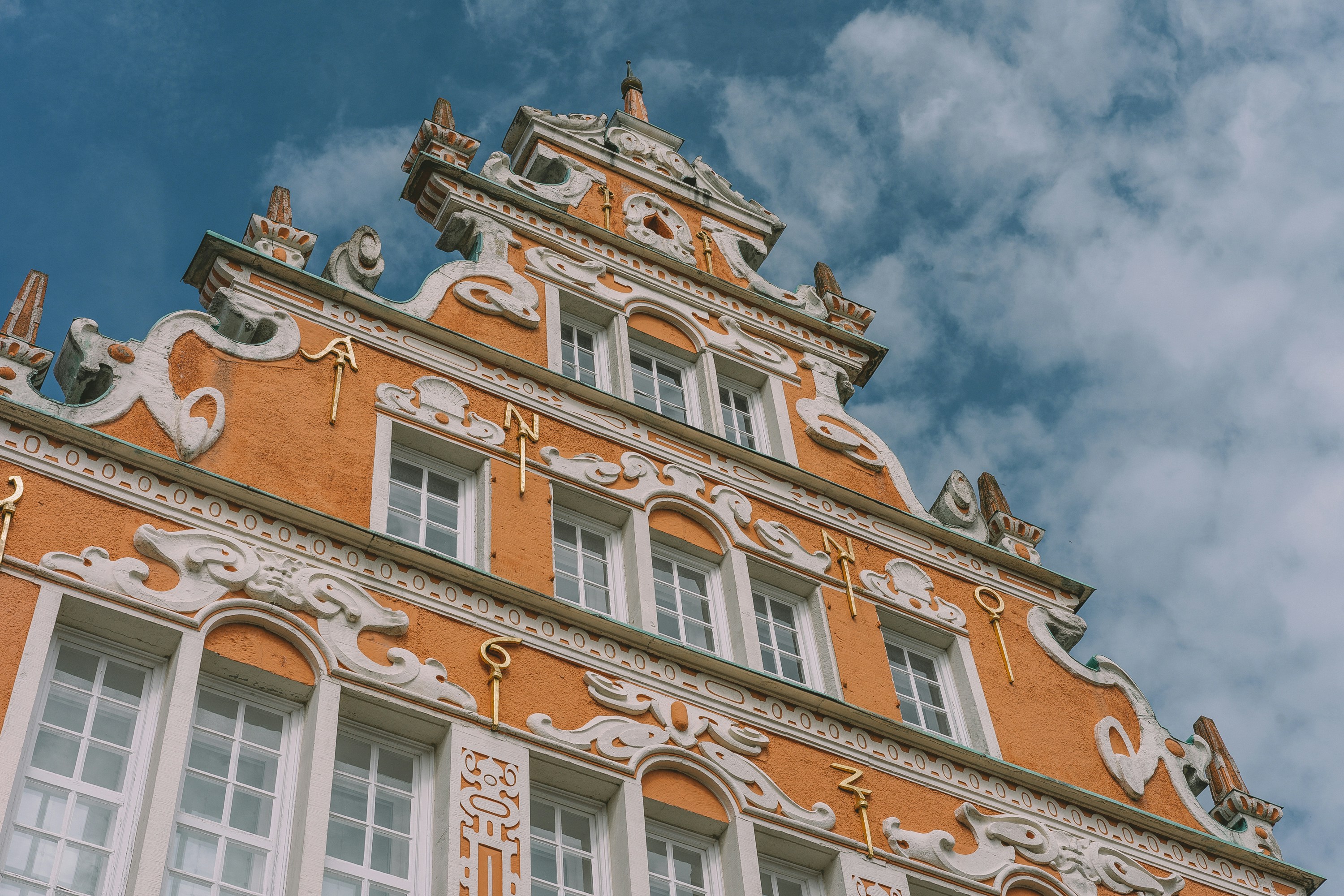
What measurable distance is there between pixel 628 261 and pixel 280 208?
3822mm

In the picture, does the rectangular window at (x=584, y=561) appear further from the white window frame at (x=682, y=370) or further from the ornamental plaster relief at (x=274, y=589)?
the white window frame at (x=682, y=370)

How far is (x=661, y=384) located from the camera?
18.2 meters

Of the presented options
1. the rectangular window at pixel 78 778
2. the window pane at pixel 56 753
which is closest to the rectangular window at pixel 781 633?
the rectangular window at pixel 78 778

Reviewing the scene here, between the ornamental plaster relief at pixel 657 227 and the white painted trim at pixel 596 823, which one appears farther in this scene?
the ornamental plaster relief at pixel 657 227

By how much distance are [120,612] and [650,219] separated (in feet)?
30.1

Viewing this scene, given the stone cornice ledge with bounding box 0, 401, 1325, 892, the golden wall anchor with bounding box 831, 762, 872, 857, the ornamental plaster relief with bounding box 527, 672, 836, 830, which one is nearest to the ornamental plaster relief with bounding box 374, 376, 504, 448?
the stone cornice ledge with bounding box 0, 401, 1325, 892

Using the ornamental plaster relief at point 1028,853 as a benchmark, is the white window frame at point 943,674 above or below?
above

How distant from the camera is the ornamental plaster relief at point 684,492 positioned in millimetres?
15859

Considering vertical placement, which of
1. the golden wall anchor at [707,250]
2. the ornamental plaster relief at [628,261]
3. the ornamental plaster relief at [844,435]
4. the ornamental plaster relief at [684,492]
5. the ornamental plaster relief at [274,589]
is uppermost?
the golden wall anchor at [707,250]

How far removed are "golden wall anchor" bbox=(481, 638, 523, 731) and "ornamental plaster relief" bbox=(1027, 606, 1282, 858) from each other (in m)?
5.69

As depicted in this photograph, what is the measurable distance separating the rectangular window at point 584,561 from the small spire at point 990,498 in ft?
14.7

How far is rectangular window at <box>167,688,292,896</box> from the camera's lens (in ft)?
37.2

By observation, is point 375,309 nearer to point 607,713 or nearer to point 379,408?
point 379,408

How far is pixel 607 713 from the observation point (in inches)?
546
